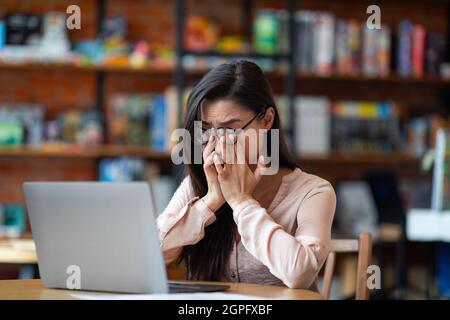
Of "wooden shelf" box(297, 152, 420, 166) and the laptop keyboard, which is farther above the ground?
the laptop keyboard

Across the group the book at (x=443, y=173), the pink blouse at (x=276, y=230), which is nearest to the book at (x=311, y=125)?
the book at (x=443, y=173)

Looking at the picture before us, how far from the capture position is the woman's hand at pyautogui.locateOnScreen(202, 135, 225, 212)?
193cm

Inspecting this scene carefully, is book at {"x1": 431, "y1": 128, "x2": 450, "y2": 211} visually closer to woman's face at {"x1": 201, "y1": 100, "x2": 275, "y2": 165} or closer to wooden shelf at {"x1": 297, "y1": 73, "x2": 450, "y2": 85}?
wooden shelf at {"x1": 297, "y1": 73, "x2": 450, "y2": 85}

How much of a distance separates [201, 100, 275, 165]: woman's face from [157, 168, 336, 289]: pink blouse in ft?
0.41

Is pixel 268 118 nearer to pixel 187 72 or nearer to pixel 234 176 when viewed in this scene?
pixel 234 176

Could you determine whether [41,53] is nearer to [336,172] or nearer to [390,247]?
[336,172]

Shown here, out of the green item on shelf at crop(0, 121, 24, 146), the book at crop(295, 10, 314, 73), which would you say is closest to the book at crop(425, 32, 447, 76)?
the book at crop(295, 10, 314, 73)

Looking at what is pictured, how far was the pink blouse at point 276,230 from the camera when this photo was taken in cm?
178

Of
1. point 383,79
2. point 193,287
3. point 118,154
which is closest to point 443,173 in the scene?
point 383,79

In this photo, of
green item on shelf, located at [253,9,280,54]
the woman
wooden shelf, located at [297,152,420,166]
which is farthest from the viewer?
wooden shelf, located at [297,152,420,166]

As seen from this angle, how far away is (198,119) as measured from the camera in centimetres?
200

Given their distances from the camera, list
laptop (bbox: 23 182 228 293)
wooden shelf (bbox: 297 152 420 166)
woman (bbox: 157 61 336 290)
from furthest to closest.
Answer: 1. wooden shelf (bbox: 297 152 420 166)
2. woman (bbox: 157 61 336 290)
3. laptop (bbox: 23 182 228 293)

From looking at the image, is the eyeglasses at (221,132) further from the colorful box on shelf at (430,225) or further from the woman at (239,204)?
the colorful box on shelf at (430,225)
